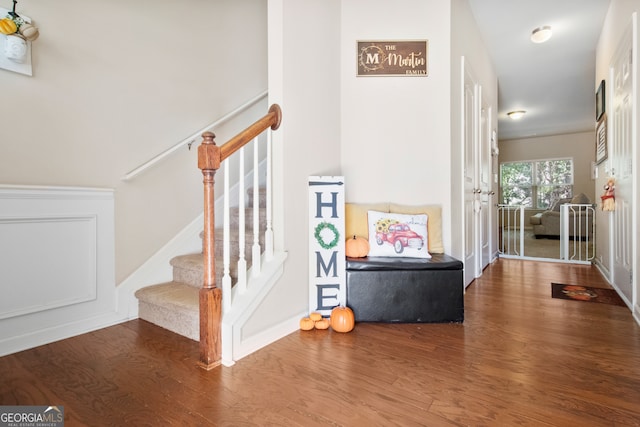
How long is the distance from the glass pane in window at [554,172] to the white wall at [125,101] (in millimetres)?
9085

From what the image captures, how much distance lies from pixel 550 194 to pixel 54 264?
10.5 metres

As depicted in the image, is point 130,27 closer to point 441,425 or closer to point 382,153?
point 382,153

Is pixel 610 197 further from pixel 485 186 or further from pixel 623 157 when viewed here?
pixel 485 186

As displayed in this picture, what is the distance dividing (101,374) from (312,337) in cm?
103

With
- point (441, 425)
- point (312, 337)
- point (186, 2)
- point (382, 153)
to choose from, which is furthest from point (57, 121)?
point (441, 425)

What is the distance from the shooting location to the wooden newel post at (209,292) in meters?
1.54

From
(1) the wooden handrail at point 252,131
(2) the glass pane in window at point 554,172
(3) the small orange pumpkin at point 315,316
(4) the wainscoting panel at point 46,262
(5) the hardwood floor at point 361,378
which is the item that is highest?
(2) the glass pane in window at point 554,172

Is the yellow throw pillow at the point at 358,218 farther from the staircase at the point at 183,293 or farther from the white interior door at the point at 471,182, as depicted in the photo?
the white interior door at the point at 471,182

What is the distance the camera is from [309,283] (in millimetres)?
2117

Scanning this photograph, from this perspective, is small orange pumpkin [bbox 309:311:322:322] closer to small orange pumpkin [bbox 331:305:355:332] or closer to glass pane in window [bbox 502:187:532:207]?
small orange pumpkin [bbox 331:305:355:332]

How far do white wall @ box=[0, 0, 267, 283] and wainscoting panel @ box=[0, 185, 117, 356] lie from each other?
91 millimetres

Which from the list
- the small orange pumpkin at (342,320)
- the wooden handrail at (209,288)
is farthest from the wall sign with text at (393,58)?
the small orange pumpkin at (342,320)

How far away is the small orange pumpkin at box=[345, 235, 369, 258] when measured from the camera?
7.36ft

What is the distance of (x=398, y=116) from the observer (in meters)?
2.59
